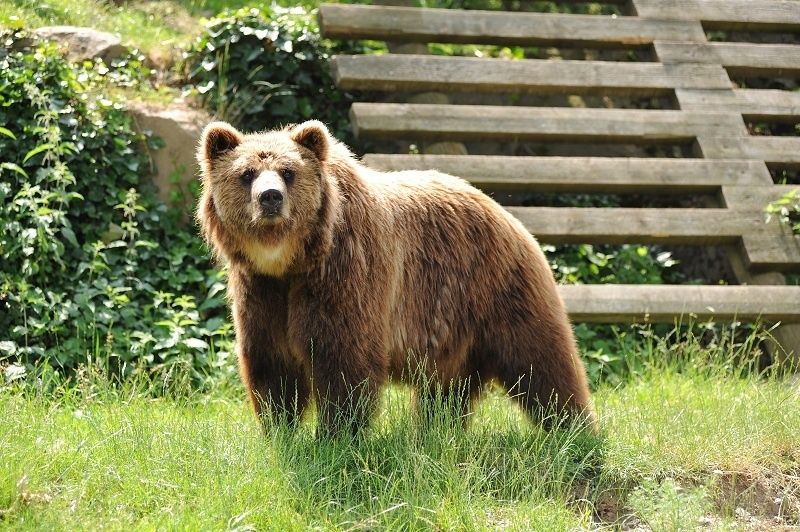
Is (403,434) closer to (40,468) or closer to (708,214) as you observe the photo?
(40,468)

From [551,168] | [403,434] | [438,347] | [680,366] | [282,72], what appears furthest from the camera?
[282,72]

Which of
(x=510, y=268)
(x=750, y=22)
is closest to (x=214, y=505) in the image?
(x=510, y=268)

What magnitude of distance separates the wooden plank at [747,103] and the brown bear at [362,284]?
3.32 m

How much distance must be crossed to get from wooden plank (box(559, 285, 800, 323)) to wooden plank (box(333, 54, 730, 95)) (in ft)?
6.15

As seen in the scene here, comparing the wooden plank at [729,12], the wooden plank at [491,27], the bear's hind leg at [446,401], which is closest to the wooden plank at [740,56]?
the wooden plank at [491,27]

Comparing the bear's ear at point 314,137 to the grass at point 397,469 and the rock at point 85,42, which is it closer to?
the grass at point 397,469

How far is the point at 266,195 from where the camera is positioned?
5.09 m

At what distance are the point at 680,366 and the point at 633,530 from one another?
2993 millimetres

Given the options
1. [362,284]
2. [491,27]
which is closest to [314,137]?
[362,284]

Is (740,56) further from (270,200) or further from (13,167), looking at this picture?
(13,167)

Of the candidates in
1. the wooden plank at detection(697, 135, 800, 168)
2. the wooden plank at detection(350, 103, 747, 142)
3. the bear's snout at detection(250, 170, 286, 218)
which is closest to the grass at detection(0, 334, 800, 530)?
the bear's snout at detection(250, 170, 286, 218)

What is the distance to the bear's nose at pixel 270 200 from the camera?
5.10 m

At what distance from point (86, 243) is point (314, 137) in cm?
280

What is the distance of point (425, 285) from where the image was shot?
5961mm
